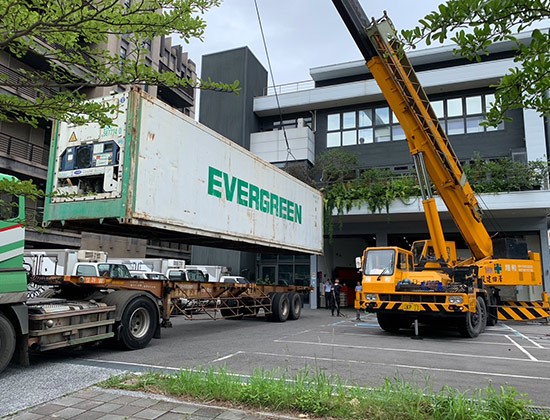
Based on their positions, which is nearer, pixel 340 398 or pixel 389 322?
pixel 340 398

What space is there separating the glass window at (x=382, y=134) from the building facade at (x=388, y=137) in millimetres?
56

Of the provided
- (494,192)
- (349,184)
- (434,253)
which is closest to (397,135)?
(349,184)

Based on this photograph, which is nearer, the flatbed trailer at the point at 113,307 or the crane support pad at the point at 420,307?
the flatbed trailer at the point at 113,307

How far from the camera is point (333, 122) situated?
26.6 meters

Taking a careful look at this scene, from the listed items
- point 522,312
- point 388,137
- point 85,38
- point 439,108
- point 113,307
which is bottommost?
point 522,312

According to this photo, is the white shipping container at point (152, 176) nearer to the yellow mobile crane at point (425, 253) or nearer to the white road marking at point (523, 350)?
the yellow mobile crane at point (425, 253)

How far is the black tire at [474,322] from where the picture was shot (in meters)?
12.0

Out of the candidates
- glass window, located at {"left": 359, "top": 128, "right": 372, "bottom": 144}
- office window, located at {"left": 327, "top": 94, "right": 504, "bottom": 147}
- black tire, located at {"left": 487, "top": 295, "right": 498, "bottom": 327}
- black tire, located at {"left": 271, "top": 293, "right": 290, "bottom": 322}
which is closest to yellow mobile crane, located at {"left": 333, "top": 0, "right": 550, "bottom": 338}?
black tire, located at {"left": 487, "top": 295, "right": 498, "bottom": 327}

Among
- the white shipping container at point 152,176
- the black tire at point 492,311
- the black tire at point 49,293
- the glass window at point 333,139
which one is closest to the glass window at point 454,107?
the glass window at point 333,139

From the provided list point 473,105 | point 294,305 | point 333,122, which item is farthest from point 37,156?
point 473,105

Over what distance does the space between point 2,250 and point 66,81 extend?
4.24 m

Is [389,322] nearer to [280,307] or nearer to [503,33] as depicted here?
[280,307]

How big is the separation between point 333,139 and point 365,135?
6.34 feet

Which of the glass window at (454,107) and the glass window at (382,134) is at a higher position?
the glass window at (454,107)
